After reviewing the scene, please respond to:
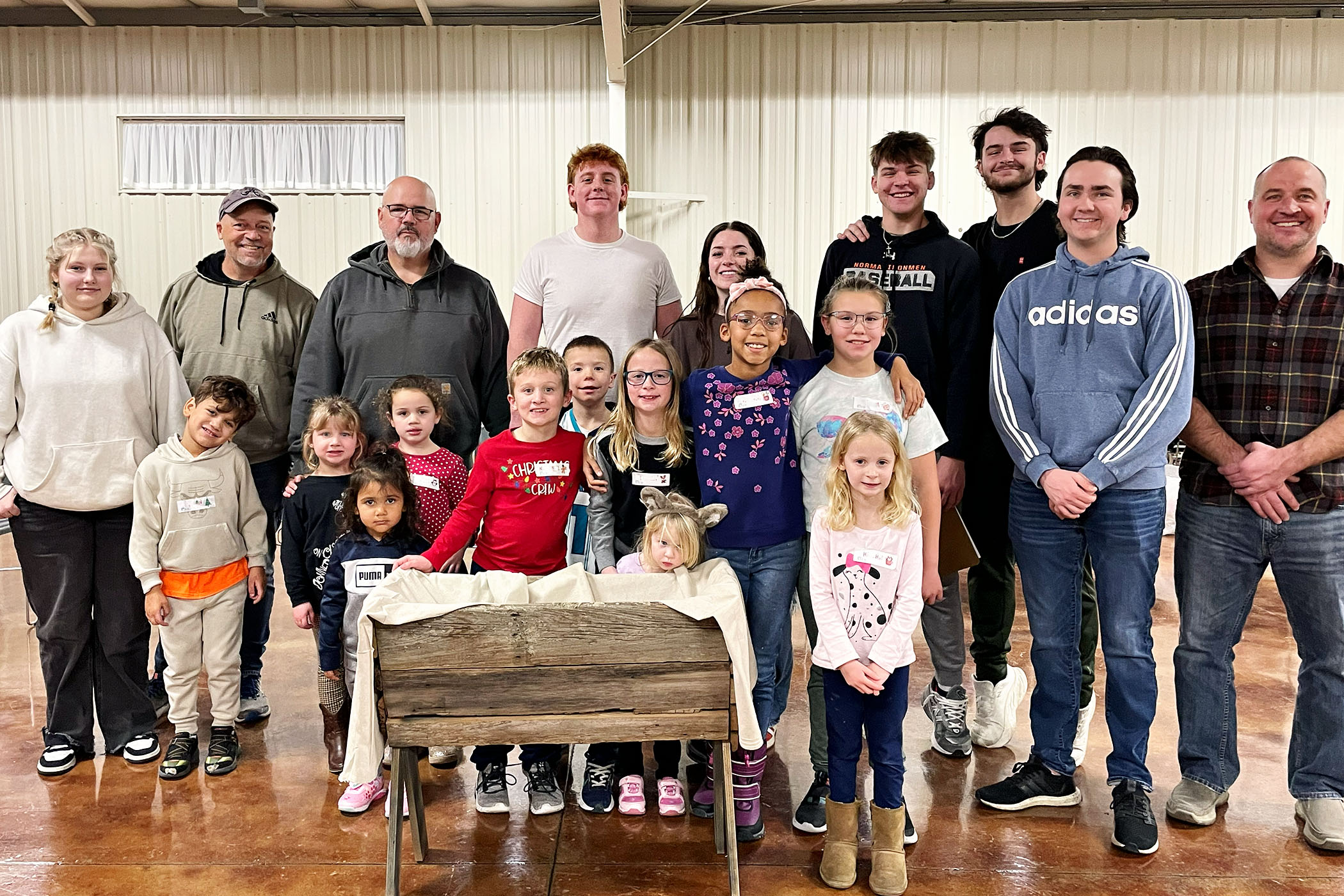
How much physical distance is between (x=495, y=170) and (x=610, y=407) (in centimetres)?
664

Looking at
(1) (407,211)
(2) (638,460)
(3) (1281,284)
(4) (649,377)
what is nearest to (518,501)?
(2) (638,460)

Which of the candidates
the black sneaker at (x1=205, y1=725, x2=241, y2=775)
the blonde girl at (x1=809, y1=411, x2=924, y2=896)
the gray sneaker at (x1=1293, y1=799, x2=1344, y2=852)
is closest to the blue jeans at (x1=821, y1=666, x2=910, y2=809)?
the blonde girl at (x1=809, y1=411, x2=924, y2=896)

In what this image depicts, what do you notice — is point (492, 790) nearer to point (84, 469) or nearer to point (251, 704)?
point (251, 704)

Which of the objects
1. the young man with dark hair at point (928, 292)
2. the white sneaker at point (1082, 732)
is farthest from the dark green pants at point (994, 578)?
the young man with dark hair at point (928, 292)

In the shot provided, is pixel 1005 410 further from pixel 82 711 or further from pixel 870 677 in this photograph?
pixel 82 711

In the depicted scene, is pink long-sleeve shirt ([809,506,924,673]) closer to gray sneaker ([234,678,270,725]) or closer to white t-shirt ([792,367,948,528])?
white t-shirt ([792,367,948,528])

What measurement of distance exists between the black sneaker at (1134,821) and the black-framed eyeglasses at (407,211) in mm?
2667

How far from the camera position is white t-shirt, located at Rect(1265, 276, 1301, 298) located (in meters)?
2.62

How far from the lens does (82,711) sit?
10.6 feet

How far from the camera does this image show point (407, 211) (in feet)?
10.9

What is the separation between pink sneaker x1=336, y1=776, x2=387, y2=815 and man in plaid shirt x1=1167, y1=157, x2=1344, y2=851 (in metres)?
2.22

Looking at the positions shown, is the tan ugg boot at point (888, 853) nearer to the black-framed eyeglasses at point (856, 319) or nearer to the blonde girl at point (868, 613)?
the blonde girl at point (868, 613)

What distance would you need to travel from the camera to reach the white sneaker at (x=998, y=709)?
132 inches

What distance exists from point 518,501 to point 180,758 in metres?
1.38
